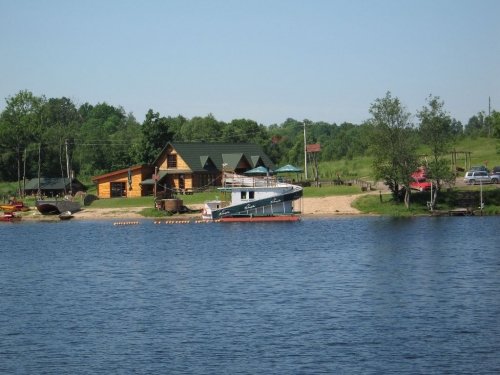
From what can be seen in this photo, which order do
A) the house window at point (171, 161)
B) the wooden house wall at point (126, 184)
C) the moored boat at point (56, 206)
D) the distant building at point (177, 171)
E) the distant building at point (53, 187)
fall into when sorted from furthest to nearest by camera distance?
the distant building at point (53, 187)
the house window at point (171, 161)
the wooden house wall at point (126, 184)
the distant building at point (177, 171)
the moored boat at point (56, 206)

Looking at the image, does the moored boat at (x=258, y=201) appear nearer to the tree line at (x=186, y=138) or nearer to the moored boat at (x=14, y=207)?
the tree line at (x=186, y=138)

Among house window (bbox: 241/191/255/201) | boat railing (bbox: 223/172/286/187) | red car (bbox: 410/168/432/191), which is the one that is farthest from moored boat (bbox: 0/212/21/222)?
red car (bbox: 410/168/432/191)

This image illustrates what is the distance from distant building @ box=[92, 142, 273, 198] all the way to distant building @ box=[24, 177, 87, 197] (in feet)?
28.9

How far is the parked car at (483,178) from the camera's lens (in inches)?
3809

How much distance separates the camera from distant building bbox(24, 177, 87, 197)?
128 m

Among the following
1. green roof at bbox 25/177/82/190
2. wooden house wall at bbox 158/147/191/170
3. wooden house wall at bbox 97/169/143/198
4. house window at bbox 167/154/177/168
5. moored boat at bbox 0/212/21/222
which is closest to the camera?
moored boat at bbox 0/212/21/222

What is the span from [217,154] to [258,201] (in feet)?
107

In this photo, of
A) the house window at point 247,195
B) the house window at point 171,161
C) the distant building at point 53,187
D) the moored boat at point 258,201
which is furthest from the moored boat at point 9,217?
the house window at point 247,195

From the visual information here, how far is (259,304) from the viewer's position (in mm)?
44812

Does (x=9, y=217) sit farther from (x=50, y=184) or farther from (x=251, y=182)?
(x=251, y=182)

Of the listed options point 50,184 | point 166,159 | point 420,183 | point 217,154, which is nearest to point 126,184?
point 166,159

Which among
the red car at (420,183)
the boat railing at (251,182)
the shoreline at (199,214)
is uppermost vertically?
the boat railing at (251,182)

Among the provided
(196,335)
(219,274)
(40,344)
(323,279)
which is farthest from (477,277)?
(40,344)

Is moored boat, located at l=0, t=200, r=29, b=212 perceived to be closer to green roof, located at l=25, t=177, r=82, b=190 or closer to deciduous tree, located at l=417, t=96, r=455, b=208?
green roof, located at l=25, t=177, r=82, b=190
